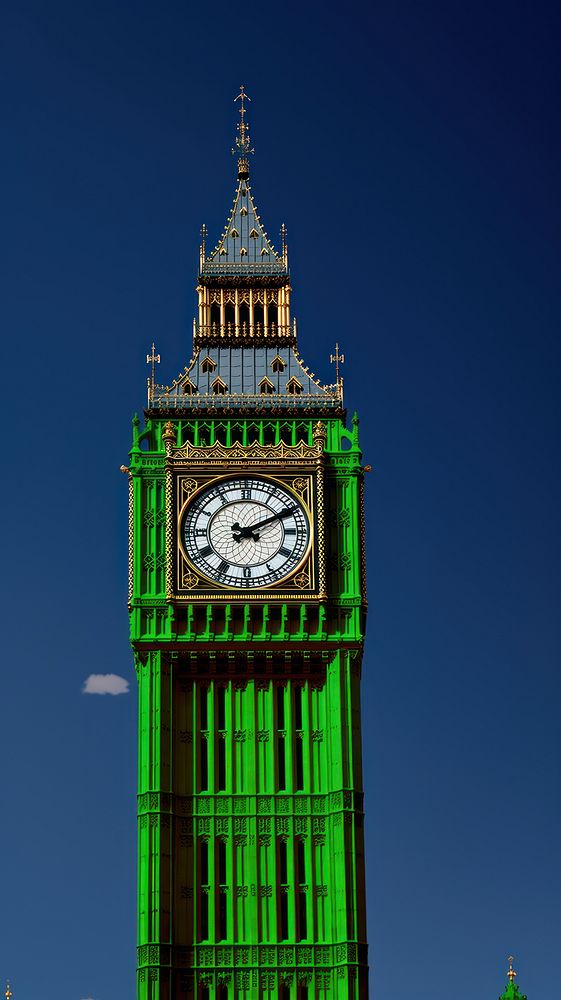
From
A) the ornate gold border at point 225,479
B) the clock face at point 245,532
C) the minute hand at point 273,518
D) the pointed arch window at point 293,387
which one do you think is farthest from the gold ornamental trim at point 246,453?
the pointed arch window at point 293,387

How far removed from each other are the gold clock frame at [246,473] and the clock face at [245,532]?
11.2 inches

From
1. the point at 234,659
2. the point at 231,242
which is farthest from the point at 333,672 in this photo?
the point at 231,242

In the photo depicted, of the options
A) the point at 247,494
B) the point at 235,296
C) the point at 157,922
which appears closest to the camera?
the point at 157,922

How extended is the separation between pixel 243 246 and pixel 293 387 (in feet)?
25.9

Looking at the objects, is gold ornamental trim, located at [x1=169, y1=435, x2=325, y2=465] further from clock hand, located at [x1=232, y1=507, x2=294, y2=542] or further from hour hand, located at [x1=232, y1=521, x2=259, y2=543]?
hour hand, located at [x1=232, y1=521, x2=259, y2=543]

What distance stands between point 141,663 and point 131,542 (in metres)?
4.49

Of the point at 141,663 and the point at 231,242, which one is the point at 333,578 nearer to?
the point at 141,663

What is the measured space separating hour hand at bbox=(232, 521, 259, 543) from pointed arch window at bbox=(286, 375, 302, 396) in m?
6.46

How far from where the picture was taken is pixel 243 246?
365 ft

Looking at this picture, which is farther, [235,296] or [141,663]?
[235,296]

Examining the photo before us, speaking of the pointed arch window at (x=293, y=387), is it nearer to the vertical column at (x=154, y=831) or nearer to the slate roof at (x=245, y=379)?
the slate roof at (x=245, y=379)

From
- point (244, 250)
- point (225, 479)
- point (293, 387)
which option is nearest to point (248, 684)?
point (225, 479)

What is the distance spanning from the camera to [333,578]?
336 ft

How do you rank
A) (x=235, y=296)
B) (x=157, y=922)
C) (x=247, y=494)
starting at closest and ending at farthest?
1. (x=157, y=922)
2. (x=247, y=494)
3. (x=235, y=296)
